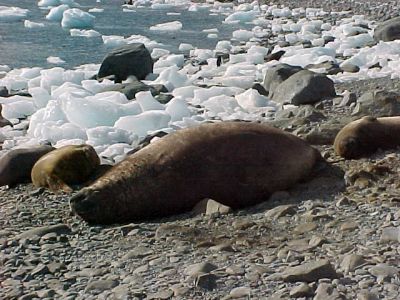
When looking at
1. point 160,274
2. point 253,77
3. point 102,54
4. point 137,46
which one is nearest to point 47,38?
point 102,54

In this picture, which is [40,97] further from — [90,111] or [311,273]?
[311,273]

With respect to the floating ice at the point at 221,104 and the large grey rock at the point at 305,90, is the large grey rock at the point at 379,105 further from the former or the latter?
the floating ice at the point at 221,104

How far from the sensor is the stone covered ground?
3236 millimetres

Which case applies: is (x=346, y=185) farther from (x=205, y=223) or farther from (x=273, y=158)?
(x=205, y=223)

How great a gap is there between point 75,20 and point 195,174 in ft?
41.9

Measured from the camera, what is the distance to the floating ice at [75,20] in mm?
16844

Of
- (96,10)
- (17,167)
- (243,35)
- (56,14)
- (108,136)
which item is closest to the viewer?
(17,167)

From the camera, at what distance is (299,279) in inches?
126

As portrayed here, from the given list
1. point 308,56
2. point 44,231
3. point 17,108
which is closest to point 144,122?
point 17,108

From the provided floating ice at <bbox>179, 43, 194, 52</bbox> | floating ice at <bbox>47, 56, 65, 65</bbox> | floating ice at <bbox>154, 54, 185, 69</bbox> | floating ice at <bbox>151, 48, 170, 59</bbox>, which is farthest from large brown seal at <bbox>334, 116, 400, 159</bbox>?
floating ice at <bbox>179, 43, 194, 52</bbox>

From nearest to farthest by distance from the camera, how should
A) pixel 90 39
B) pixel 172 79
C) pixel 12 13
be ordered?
1. pixel 172 79
2. pixel 90 39
3. pixel 12 13

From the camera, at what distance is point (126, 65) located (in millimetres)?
10070

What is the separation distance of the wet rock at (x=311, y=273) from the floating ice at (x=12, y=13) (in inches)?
611

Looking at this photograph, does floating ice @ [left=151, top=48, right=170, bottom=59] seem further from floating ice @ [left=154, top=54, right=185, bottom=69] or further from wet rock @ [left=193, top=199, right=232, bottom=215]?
wet rock @ [left=193, top=199, right=232, bottom=215]
